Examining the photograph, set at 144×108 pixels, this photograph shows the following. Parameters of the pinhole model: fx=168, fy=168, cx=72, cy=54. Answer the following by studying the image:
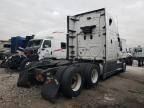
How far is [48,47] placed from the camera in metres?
13.0

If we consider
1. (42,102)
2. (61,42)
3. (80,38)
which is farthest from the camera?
(61,42)

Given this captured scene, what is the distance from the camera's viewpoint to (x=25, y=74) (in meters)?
5.80

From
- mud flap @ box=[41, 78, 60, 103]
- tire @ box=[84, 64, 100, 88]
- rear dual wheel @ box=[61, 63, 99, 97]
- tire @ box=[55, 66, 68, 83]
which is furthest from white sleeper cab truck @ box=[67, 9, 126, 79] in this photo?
mud flap @ box=[41, 78, 60, 103]

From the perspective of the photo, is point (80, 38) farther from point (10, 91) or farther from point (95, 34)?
point (10, 91)

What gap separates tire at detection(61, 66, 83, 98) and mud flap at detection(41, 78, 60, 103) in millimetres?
240

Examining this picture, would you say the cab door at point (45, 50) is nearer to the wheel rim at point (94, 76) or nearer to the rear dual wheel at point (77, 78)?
the wheel rim at point (94, 76)

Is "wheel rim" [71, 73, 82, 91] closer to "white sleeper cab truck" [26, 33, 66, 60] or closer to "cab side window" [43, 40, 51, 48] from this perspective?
"white sleeper cab truck" [26, 33, 66, 60]

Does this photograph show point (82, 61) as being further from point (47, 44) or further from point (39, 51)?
point (47, 44)

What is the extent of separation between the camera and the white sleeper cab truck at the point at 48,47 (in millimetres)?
12267

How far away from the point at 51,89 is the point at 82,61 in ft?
13.3

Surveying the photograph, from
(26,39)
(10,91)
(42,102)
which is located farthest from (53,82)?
(26,39)

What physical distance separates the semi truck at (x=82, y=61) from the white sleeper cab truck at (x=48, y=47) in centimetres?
377

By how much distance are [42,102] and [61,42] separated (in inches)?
376

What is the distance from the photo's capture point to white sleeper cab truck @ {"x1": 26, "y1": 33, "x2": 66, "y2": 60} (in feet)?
40.2
